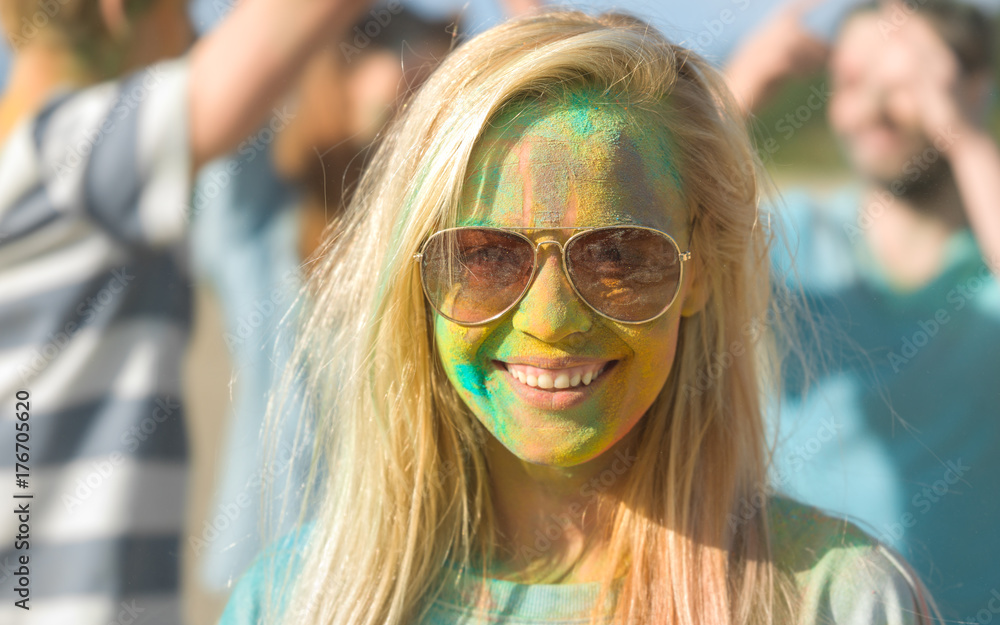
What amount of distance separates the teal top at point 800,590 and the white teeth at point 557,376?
41cm

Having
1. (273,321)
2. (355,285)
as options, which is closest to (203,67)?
(273,321)

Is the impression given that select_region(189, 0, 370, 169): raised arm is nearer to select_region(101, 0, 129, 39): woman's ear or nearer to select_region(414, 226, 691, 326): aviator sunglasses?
select_region(101, 0, 129, 39): woman's ear

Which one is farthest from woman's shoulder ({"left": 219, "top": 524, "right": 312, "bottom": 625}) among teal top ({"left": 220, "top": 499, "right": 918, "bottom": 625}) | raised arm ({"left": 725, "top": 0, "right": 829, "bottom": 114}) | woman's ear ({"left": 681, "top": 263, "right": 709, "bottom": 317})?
raised arm ({"left": 725, "top": 0, "right": 829, "bottom": 114})

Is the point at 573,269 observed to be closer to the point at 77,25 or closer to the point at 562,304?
the point at 562,304

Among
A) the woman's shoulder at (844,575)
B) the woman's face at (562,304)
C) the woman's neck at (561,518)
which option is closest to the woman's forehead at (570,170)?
the woman's face at (562,304)

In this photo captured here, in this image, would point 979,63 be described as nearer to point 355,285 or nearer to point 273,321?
point 355,285

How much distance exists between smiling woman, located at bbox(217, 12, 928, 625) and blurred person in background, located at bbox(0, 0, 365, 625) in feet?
3.77

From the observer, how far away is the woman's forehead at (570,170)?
1172 mm

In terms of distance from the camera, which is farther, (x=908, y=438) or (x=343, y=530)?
(x=908, y=438)

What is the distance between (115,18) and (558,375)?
2.24 m

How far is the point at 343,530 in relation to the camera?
1.49m

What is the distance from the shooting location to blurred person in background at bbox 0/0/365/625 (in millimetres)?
2418

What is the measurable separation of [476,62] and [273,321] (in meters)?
1.41

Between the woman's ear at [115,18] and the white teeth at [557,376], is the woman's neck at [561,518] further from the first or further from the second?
the woman's ear at [115,18]
